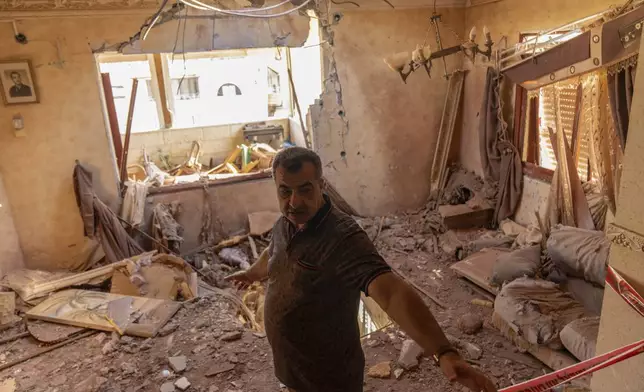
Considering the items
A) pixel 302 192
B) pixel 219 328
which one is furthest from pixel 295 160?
pixel 219 328

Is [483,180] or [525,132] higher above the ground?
[525,132]

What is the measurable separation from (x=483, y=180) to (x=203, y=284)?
14.2 ft

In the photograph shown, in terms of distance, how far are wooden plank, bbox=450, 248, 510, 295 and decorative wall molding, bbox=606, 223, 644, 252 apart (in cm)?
274

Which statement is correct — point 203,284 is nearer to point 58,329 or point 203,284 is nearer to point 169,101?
point 58,329

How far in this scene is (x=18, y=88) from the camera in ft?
16.3

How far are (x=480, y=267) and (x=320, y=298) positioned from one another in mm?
3635

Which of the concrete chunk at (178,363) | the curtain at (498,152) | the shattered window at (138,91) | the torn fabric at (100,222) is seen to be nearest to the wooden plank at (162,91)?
the shattered window at (138,91)

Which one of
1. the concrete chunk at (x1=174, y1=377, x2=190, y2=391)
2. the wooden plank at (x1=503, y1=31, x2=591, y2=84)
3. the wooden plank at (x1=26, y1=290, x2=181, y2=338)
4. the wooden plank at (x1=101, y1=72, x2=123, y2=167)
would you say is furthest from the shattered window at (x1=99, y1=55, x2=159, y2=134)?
the wooden plank at (x1=503, y1=31, x2=591, y2=84)

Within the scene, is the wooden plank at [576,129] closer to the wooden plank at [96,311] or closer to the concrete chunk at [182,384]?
the concrete chunk at [182,384]

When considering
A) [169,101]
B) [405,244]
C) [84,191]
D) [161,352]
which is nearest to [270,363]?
[161,352]

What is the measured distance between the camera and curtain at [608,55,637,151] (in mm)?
3430

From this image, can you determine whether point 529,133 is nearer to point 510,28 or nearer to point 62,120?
point 510,28

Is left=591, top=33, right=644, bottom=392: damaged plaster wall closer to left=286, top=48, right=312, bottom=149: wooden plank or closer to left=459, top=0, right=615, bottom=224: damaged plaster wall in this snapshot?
left=459, top=0, right=615, bottom=224: damaged plaster wall

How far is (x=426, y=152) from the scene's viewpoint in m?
6.87
